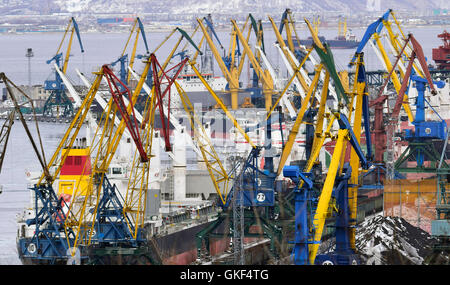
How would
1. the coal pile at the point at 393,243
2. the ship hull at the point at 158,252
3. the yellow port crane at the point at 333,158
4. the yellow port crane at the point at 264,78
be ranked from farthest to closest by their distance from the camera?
1. the yellow port crane at the point at 264,78
2. the ship hull at the point at 158,252
3. the coal pile at the point at 393,243
4. the yellow port crane at the point at 333,158

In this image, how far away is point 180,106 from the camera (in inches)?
3194

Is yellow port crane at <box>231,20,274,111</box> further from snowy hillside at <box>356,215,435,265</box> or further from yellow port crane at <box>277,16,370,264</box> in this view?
snowy hillside at <box>356,215,435,265</box>

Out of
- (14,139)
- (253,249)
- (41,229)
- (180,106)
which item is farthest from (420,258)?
(180,106)

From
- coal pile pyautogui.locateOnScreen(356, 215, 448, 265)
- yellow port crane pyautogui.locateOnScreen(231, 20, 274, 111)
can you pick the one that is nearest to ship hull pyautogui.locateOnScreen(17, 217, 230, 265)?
coal pile pyautogui.locateOnScreen(356, 215, 448, 265)

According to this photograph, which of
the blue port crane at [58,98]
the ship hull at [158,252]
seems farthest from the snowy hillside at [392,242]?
the blue port crane at [58,98]

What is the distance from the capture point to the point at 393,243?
31.5 m

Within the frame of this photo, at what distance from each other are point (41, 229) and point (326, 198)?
855 cm

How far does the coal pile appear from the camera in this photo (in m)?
30.3

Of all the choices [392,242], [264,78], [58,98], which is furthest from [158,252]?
[58,98]

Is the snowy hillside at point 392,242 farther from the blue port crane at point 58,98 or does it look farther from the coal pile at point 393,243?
the blue port crane at point 58,98

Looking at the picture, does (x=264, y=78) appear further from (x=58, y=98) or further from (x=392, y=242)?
(x=392, y=242)

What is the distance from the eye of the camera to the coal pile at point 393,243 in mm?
30344
